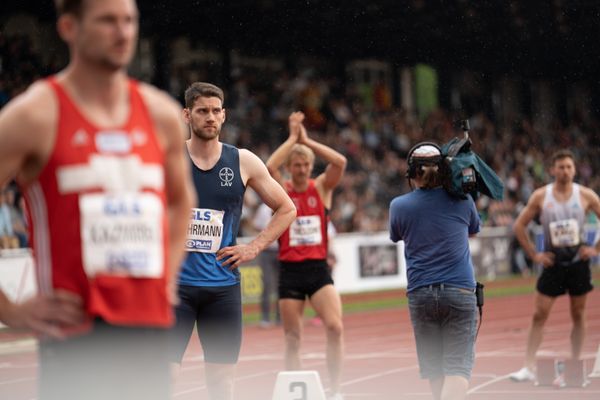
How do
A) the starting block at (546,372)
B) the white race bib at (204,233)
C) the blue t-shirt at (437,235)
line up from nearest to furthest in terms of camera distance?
the white race bib at (204,233)
the blue t-shirt at (437,235)
the starting block at (546,372)

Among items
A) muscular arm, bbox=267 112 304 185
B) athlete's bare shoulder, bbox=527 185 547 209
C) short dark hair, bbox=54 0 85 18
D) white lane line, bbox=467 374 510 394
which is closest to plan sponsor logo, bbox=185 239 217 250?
muscular arm, bbox=267 112 304 185

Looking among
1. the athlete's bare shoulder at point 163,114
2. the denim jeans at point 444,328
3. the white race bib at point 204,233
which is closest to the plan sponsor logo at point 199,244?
the white race bib at point 204,233

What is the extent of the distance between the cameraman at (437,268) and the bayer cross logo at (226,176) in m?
1.21

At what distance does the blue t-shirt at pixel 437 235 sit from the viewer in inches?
328

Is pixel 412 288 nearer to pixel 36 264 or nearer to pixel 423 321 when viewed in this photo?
pixel 423 321

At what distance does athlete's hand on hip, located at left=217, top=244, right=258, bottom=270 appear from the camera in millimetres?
7801

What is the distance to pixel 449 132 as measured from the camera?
40.1m

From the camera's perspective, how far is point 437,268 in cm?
833

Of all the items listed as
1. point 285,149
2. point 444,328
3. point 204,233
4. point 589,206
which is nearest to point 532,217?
point 589,206

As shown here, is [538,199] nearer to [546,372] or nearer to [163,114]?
[546,372]

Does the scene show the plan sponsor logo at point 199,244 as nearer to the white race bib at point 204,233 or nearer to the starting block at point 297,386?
the white race bib at point 204,233

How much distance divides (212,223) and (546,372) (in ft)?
17.2

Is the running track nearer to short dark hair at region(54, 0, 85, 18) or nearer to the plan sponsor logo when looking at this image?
the plan sponsor logo

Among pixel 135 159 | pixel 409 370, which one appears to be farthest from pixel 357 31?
pixel 135 159
